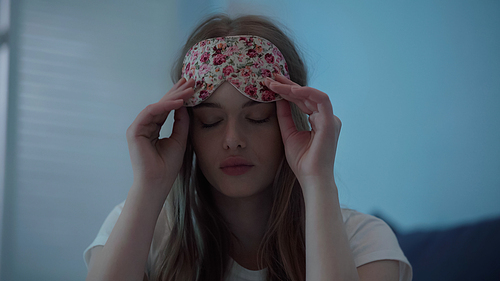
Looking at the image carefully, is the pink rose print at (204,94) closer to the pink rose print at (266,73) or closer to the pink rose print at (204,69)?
the pink rose print at (204,69)

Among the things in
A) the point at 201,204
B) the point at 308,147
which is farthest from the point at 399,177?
the point at 201,204

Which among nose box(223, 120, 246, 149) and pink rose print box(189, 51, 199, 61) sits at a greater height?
pink rose print box(189, 51, 199, 61)

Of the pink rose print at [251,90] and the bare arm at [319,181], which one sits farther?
the pink rose print at [251,90]

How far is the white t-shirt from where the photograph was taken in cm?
108

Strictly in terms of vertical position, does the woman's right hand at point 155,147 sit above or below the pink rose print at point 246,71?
below

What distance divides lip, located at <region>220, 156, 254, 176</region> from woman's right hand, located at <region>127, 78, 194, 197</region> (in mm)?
175

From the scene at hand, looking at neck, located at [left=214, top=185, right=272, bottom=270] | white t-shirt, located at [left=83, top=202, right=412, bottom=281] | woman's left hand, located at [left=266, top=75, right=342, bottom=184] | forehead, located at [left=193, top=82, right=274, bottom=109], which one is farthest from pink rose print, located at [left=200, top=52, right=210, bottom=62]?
white t-shirt, located at [left=83, top=202, right=412, bottom=281]

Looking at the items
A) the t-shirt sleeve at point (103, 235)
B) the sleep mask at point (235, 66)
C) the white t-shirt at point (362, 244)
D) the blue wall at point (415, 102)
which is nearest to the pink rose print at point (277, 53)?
the sleep mask at point (235, 66)

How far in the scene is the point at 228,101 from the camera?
1.05m

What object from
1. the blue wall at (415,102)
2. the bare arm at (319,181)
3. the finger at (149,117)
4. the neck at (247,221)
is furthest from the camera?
the blue wall at (415,102)

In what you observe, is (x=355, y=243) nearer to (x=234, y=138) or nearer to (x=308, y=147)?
(x=308, y=147)

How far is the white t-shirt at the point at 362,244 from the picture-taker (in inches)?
42.6

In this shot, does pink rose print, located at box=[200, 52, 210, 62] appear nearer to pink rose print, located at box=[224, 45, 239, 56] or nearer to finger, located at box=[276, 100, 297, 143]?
pink rose print, located at box=[224, 45, 239, 56]

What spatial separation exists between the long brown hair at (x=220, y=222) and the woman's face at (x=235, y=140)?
0.14 metres
